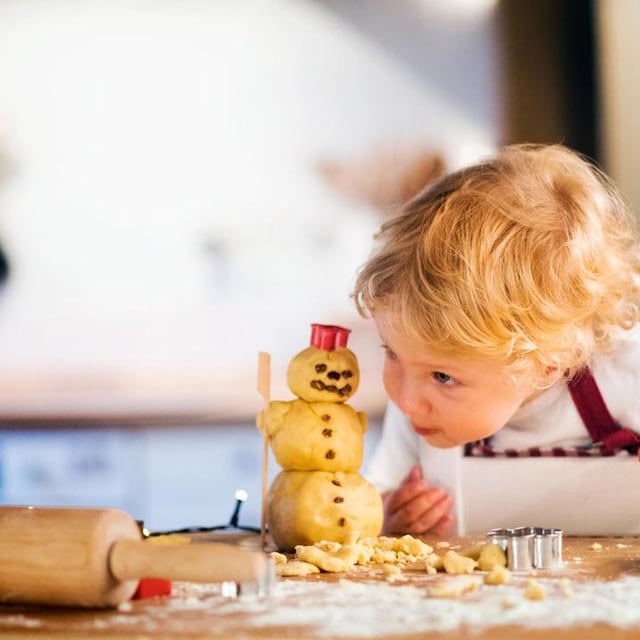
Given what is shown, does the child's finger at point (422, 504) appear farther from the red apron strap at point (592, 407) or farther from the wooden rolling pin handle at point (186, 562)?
the wooden rolling pin handle at point (186, 562)

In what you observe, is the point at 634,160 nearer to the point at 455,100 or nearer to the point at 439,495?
the point at 455,100

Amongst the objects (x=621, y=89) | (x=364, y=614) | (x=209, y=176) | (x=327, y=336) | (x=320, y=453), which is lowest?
(x=364, y=614)

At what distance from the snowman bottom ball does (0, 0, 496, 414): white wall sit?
4.67 feet

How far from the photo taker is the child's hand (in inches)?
46.8

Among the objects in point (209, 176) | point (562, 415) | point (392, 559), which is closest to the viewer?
point (392, 559)

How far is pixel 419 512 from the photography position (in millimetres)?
1195

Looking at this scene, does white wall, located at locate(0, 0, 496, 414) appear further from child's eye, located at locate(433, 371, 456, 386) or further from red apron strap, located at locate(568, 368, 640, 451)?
child's eye, located at locate(433, 371, 456, 386)

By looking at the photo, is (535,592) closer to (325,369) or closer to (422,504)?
(325,369)

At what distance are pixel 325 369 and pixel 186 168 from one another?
63.9 inches

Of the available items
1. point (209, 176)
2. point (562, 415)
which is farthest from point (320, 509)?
point (209, 176)

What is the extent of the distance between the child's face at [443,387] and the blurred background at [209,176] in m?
1.25

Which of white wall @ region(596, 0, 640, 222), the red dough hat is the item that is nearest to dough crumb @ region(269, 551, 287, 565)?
the red dough hat

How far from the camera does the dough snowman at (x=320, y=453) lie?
95 centimetres

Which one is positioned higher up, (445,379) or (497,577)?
(445,379)
